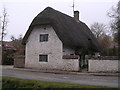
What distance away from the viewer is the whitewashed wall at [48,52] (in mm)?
20003

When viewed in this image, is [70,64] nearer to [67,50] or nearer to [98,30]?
[67,50]

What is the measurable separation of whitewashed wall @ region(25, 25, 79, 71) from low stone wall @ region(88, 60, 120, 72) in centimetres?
185

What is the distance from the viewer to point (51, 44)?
2134 cm

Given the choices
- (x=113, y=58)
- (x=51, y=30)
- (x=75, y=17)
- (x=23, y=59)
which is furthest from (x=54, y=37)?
(x=75, y=17)

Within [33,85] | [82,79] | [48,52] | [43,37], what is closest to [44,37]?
[43,37]

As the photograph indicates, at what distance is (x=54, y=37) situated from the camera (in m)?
21.2

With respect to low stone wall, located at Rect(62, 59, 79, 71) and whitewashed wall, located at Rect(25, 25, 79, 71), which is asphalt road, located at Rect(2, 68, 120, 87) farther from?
whitewashed wall, located at Rect(25, 25, 79, 71)

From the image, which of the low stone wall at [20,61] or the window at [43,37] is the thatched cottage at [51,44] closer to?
the window at [43,37]

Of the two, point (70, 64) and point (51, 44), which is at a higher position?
point (51, 44)

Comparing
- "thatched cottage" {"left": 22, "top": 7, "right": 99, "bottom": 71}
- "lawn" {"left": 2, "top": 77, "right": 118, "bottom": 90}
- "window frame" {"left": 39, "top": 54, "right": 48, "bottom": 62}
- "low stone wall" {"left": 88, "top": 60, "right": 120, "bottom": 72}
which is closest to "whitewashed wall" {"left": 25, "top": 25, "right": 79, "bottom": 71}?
"thatched cottage" {"left": 22, "top": 7, "right": 99, "bottom": 71}

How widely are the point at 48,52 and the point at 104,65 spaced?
7.59m

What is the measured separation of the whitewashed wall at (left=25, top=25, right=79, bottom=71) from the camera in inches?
788

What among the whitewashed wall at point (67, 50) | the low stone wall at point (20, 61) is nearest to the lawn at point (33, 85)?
the whitewashed wall at point (67, 50)

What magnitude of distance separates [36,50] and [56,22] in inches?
194
